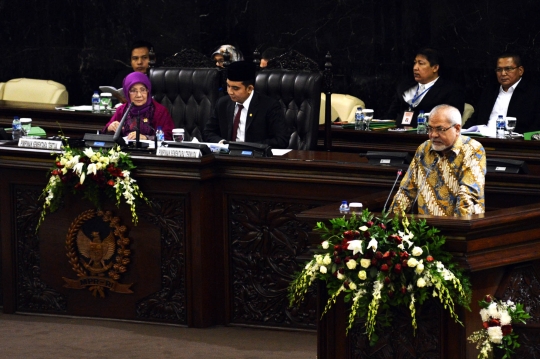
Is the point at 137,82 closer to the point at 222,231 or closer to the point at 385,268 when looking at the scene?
the point at 222,231

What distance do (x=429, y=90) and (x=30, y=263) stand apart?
3281mm

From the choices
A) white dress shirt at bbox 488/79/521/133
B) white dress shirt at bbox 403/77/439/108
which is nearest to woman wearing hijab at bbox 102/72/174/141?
white dress shirt at bbox 403/77/439/108

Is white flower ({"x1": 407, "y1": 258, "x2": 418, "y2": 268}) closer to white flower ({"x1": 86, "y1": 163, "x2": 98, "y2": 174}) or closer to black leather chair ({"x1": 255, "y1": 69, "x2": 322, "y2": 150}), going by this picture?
white flower ({"x1": 86, "y1": 163, "x2": 98, "y2": 174})

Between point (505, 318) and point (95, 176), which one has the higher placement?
point (95, 176)

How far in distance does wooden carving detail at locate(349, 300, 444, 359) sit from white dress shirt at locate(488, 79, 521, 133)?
3.80 m

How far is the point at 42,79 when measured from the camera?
10891 mm

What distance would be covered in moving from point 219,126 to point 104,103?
5.70 ft

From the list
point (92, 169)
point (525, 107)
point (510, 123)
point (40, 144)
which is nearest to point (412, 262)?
point (92, 169)

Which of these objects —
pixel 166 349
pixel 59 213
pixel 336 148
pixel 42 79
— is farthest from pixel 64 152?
pixel 42 79

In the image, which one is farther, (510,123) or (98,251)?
(510,123)

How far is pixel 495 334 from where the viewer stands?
4281 millimetres

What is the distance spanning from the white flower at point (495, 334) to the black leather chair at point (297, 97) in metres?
2.96

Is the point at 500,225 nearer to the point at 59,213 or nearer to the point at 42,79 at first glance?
the point at 59,213

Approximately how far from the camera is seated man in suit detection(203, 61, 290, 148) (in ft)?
22.4
